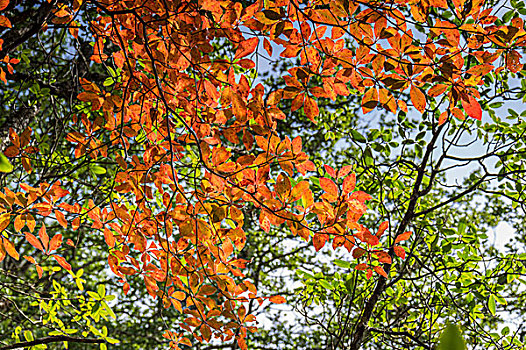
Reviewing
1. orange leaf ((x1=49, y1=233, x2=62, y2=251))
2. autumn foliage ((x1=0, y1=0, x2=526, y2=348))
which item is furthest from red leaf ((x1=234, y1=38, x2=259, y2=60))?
orange leaf ((x1=49, y1=233, x2=62, y2=251))

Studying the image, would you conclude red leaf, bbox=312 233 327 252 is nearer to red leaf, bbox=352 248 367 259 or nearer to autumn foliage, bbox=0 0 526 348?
autumn foliage, bbox=0 0 526 348

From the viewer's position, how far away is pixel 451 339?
25 centimetres

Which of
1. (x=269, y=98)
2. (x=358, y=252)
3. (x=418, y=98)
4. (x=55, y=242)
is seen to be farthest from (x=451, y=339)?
(x=55, y=242)

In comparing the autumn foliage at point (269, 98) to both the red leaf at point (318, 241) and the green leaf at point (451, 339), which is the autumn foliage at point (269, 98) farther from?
the green leaf at point (451, 339)

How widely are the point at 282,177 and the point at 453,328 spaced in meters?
1.65

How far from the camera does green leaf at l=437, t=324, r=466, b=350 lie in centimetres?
25

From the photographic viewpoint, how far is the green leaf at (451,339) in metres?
0.25

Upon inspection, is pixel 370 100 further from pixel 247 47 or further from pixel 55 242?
pixel 55 242

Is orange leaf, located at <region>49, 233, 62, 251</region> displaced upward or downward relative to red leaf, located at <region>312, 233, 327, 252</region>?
downward

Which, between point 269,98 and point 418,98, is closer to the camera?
point 418,98

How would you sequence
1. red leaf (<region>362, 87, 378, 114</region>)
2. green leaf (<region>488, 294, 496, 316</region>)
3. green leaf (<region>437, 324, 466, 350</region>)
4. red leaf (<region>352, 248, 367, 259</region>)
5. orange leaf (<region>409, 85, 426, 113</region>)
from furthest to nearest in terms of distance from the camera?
1. green leaf (<region>488, 294, 496, 316</region>)
2. red leaf (<region>352, 248, 367, 259</region>)
3. red leaf (<region>362, 87, 378, 114</region>)
4. orange leaf (<region>409, 85, 426, 113</region>)
5. green leaf (<region>437, 324, 466, 350</region>)

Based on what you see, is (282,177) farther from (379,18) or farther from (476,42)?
(476,42)

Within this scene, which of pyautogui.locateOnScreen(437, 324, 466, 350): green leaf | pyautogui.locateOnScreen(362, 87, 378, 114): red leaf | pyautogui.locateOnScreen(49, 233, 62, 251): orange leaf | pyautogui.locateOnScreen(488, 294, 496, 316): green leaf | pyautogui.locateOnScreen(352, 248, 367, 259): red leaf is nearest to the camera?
pyautogui.locateOnScreen(437, 324, 466, 350): green leaf

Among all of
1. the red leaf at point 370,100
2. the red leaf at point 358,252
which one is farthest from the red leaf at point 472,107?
the red leaf at point 358,252
